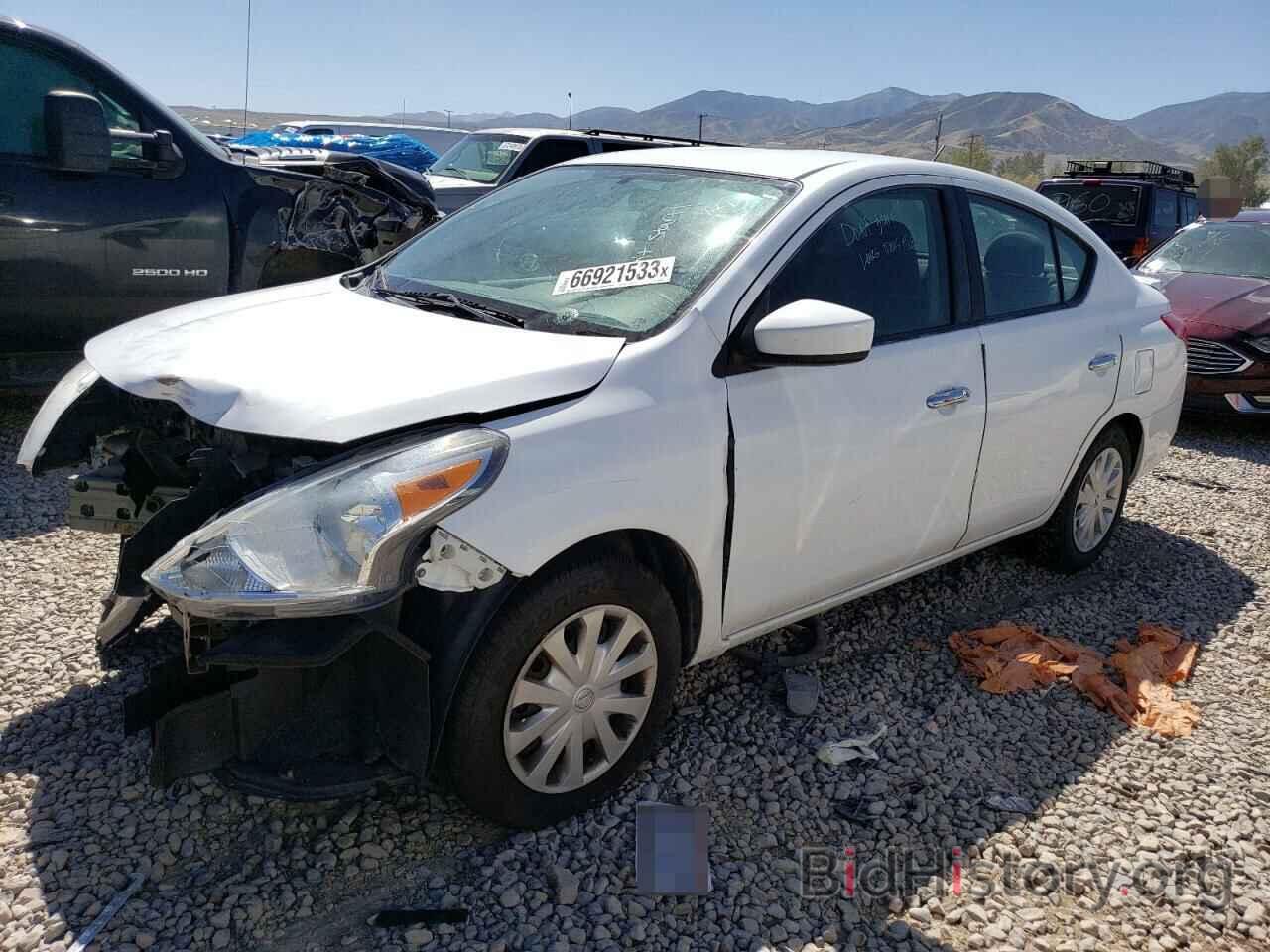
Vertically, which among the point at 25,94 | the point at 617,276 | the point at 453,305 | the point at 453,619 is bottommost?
the point at 453,619

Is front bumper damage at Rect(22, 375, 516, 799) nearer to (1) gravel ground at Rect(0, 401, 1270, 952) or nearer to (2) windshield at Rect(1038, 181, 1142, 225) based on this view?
(1) gravel ground at Rect(0, 401, 1270, 952)

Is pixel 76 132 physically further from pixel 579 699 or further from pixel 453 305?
pixel 579 699

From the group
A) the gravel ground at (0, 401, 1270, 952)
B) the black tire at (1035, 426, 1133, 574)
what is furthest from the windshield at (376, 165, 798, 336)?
the black tire at (1035, 426, 1133, 574)

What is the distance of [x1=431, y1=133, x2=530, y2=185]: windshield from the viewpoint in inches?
447

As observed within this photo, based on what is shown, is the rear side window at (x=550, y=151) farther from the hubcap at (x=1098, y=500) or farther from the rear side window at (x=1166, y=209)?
the rear side window at (x=1166, y=209)

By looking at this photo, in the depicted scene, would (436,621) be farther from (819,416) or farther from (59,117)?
(59,117)

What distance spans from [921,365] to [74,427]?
2.66 meters

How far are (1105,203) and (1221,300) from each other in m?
6.31

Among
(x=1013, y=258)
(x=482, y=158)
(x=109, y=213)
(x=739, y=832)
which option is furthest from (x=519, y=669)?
(x=482, y=158)

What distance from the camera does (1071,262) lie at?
450cm

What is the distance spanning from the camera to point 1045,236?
439cm

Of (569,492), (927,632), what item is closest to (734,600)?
(569,492)

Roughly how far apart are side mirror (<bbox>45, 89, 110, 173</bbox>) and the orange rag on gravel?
457 cm

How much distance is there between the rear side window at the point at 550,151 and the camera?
11.1 meters
